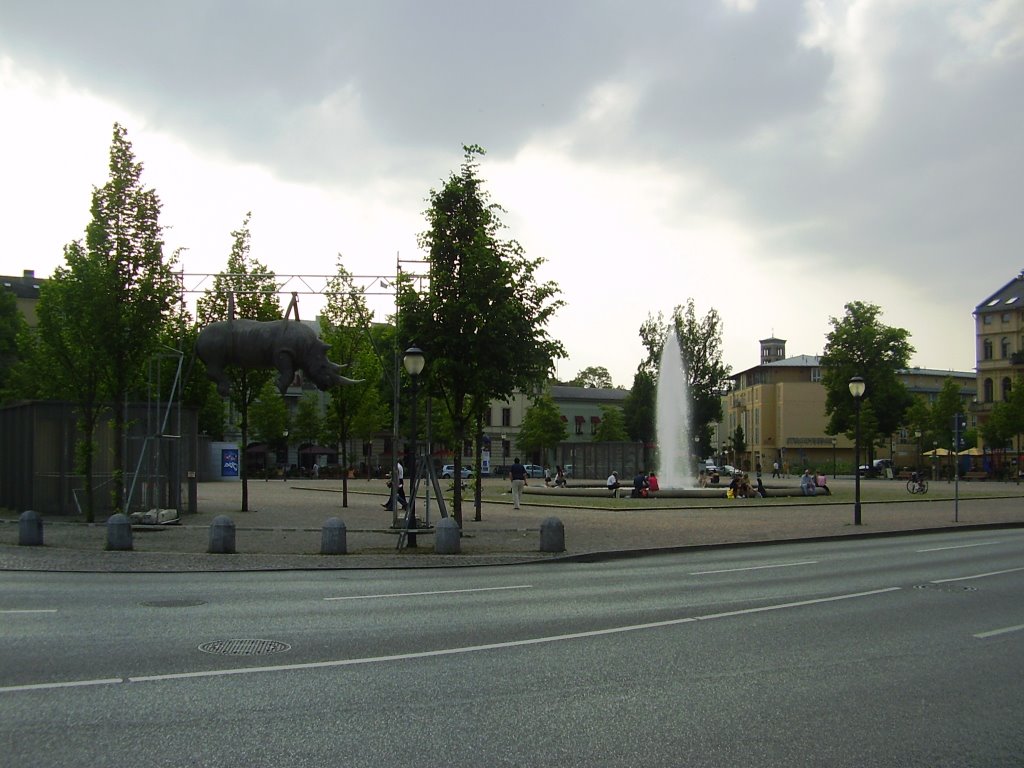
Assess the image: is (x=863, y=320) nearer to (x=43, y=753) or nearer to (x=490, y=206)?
(x=490, y=206)

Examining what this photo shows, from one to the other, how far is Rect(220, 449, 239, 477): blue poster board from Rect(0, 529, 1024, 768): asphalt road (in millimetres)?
56938

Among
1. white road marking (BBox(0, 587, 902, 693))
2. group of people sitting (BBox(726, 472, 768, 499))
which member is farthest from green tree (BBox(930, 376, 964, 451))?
white road marking (BBox(0, 587, 902, 693))

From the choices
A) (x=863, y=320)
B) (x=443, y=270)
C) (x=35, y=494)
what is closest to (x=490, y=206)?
(x=443, y=270)

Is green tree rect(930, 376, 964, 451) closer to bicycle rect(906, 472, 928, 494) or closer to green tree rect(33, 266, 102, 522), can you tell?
bicycle rect(906, 472, 928, 494)

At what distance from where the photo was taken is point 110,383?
1019 inches

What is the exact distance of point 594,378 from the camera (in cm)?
14812

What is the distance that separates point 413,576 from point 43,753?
1036 cm

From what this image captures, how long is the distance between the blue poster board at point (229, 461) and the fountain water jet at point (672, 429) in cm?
3135

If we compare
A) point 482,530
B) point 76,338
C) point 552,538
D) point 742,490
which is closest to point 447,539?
point 552,538

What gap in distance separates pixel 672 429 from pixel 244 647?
52.3 m

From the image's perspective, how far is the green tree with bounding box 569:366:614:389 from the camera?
148 metres

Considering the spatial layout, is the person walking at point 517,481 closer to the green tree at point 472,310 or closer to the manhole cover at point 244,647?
the green tree at point 472,310

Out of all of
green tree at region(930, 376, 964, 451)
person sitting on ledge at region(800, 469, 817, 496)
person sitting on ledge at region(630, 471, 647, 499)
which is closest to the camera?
person sitting on ledge at region(630, 471, 647, 499)

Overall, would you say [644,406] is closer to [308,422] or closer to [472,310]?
[308,422]
